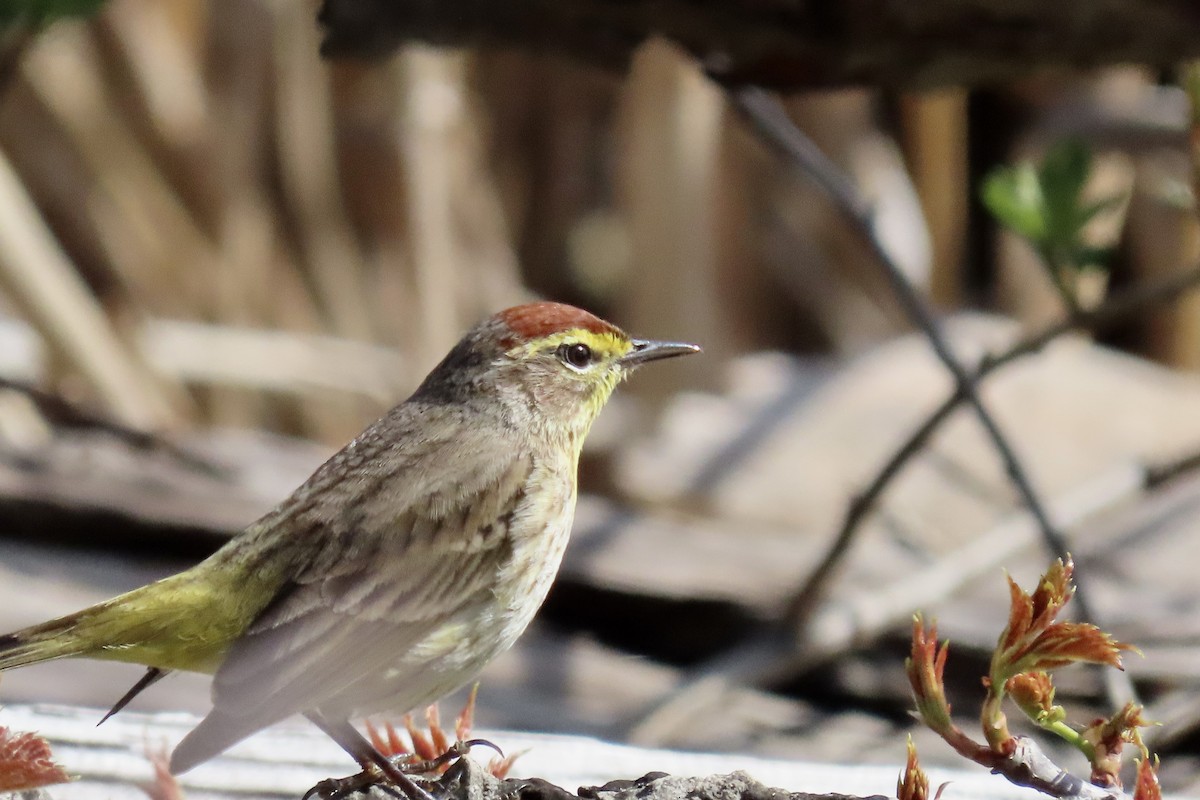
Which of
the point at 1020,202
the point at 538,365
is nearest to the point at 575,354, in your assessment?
the point at 538,365

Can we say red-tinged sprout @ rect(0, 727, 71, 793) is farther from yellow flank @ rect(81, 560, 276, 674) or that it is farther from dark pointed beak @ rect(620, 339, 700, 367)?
dark pointed beak @ rect(620, 339, 700, 367)

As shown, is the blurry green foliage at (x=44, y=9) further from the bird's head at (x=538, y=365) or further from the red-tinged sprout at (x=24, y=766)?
the red-tinged sprout at (x=24, y=766)

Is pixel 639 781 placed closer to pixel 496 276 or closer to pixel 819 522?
pixel 819 522

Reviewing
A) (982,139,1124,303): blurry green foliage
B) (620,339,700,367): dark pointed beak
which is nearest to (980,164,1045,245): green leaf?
(982,139,1124,303): blurry green foliage

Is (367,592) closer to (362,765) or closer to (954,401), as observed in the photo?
(362,765)

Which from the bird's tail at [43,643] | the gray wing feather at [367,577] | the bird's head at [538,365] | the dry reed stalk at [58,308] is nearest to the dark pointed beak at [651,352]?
the bird's head at [538,365]

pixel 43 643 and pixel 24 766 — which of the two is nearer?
pixel 24 766

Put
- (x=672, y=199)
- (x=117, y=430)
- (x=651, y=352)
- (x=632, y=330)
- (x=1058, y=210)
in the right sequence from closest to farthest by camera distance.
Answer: (x=1058, y=210) < (x=651, y=352) < (x=117, y=430) < (x=672, y=199) < (x=632, y=330)
